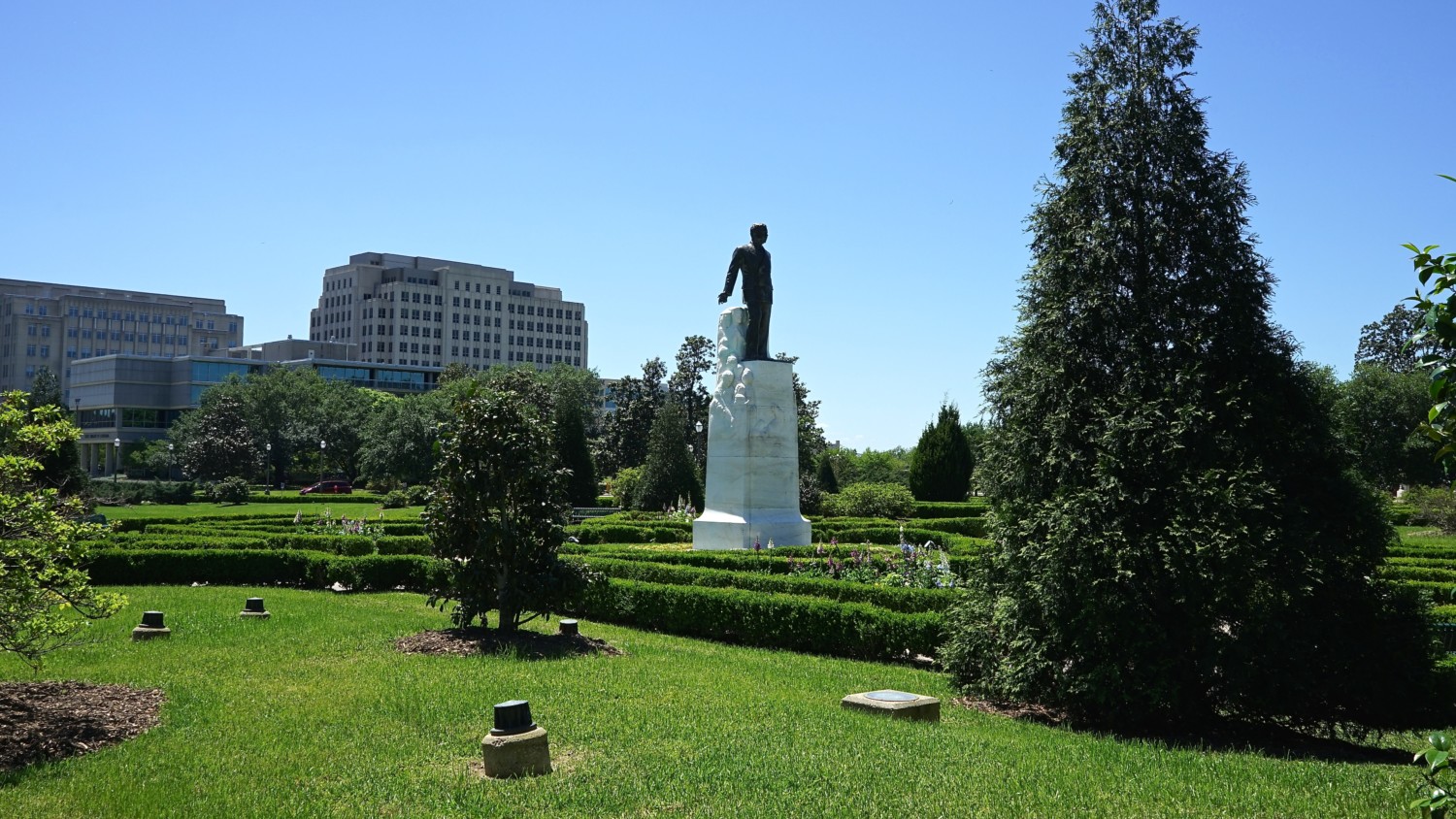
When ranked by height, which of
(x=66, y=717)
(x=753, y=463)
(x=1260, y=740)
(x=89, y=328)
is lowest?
(x=1260, y=740)

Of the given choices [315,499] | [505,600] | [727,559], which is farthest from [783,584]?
[315,499]

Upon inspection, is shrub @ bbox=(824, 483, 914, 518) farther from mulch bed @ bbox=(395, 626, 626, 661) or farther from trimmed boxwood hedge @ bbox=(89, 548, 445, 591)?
mulch bed @ bbox=(395, 626, 626, 661)

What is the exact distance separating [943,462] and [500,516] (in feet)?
97.1

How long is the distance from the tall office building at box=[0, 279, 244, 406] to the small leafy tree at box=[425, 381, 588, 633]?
122540 mm

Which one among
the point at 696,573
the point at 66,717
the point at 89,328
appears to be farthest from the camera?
the point at 89,328

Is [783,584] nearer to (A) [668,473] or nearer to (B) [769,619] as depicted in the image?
(B) [769,619]

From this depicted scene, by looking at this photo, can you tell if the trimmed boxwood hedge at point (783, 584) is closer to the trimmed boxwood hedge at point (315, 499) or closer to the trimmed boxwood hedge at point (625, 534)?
the trimmed boxwood hedge at point (625, 534)

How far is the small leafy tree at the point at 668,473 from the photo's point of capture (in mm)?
37281

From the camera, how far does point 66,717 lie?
781cm

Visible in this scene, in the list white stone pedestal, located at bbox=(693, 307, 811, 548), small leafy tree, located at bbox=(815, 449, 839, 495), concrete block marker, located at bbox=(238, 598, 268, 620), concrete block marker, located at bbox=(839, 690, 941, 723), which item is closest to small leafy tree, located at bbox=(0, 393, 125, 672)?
concrete block marker, located at bbox=(839, 690, 941, 723)

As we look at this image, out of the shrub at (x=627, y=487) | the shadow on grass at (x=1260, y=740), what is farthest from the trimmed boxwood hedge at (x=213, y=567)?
the shrub at (x=627, y=487)

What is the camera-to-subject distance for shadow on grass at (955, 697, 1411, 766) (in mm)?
8086

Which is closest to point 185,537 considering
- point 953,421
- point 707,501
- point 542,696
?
point 707,501

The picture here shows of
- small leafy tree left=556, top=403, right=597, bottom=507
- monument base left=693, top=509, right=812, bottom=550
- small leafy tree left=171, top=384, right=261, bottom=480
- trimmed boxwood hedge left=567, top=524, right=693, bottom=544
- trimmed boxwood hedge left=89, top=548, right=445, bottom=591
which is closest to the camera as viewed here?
trimmed boxwood hedge left=89, top=548, right=445, bottom=591
